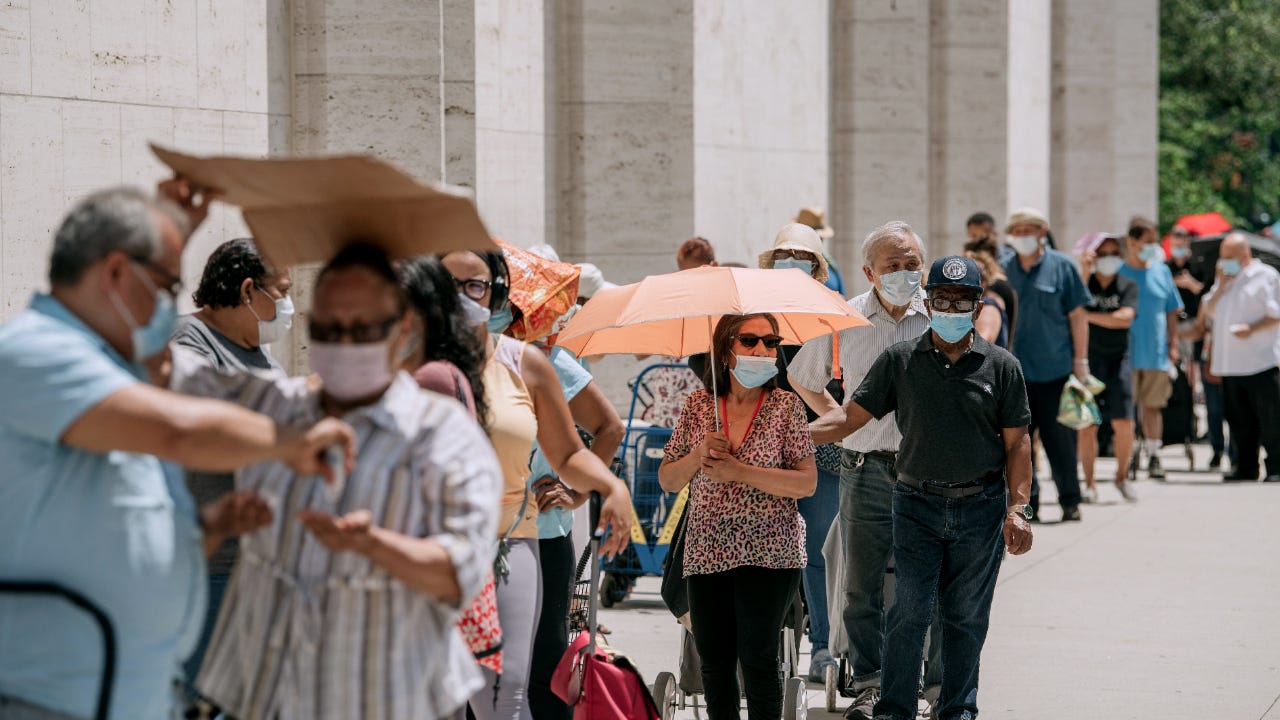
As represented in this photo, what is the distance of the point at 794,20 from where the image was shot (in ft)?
53.9

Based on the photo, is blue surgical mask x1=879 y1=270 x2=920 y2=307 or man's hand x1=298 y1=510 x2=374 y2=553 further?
blue surgical mask x1=879 y1=270 x2=920 y2=307

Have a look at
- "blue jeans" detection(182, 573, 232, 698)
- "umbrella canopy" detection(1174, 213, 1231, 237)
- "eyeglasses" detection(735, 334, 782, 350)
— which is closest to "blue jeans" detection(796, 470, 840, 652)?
"eyeglasses" detection(735, 334, 782, 350)

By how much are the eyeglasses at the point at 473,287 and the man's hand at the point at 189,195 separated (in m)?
1.84

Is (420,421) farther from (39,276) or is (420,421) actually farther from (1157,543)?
(1157,543)

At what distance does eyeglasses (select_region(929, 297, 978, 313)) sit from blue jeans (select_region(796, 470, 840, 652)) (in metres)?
1.70

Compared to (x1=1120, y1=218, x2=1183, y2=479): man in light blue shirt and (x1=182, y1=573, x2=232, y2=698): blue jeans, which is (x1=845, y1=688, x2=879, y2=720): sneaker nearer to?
(x1=182, y1=573, x2=232, y2=698): blue jeans

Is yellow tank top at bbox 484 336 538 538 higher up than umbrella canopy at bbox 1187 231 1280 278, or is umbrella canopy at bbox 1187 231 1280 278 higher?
umbrella canopy at bbox 1187 231 1280 278

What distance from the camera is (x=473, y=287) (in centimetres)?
559

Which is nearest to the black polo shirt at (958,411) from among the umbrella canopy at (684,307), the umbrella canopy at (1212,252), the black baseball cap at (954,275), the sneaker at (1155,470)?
the black baseball cap at (954,275)

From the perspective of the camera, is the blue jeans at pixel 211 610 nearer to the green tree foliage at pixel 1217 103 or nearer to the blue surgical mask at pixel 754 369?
the blue surgical mask at pixel 754 369

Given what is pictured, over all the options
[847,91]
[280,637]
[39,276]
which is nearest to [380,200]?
[280,637]

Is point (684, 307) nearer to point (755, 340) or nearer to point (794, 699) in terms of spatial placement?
point (755, 340)

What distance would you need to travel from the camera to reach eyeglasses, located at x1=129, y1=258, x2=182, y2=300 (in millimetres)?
3408

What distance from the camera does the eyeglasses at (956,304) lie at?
690 cm
